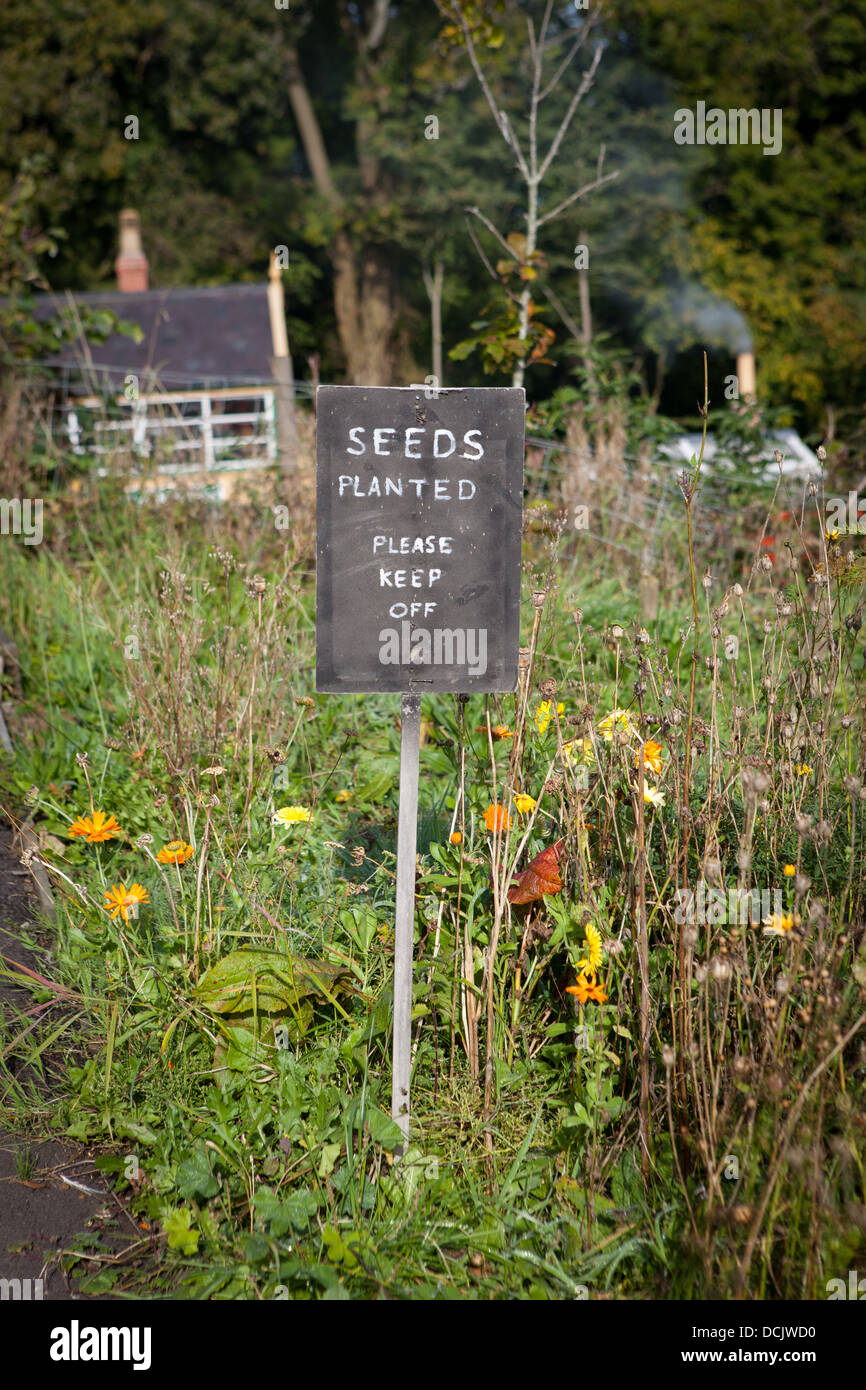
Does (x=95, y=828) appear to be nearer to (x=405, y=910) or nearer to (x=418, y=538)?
(x=405, y=910)

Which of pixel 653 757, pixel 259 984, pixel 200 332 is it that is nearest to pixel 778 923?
pixel 653 757

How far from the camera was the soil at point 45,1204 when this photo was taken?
7.16ft

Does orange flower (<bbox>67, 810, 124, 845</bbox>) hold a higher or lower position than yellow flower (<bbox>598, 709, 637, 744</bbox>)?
lower

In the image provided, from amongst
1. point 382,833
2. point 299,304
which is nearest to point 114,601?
point 382,833

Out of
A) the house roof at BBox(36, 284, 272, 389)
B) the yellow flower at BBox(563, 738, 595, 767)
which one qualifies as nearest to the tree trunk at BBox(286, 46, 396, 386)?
the house roof at BBox(36, 284, 272, 389)

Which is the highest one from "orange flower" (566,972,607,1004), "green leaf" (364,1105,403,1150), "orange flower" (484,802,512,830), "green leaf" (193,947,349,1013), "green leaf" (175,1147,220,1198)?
"orange flower" (484,802,512,830)

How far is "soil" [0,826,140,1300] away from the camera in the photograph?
7.16ft

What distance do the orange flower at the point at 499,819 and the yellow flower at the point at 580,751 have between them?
0.56ft

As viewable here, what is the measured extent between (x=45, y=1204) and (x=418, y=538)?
1.52 meters

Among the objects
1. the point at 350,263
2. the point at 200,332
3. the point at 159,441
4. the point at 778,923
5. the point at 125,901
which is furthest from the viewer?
the point at 350,263

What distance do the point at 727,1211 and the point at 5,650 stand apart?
12.1 ft

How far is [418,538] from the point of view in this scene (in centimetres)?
222

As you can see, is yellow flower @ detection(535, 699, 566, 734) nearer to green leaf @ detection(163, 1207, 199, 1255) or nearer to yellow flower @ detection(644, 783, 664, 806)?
yellow flower @ detection(644, 783, 664, 806)
